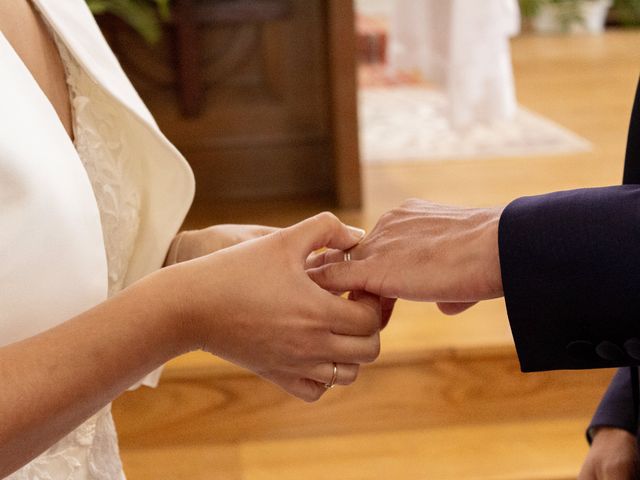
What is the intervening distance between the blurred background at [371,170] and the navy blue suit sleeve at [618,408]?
36.3 inches

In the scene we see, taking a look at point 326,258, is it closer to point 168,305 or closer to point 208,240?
point 208,240

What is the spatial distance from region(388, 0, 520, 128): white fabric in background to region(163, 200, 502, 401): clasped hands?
7.50ft

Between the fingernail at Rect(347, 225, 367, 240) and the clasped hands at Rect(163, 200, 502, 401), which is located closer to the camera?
the clasped hands at Rect(163, 200, 502, 401)

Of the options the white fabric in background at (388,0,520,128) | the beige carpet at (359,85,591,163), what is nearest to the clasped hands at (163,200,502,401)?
the white fabric in background at (388,0,520,128)

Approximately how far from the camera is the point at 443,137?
4.64 metres

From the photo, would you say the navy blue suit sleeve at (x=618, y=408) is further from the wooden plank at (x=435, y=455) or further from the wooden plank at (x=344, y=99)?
the wooden plank at (x=344, y=99)

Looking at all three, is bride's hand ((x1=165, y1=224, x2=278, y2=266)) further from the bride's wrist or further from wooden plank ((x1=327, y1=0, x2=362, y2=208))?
wooden plank ((x1=327, y1=0, x2=362, y2=208))

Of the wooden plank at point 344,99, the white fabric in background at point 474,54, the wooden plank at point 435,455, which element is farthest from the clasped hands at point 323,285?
the white fabric in background at point 474,54

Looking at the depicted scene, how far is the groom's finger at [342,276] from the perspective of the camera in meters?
1.17

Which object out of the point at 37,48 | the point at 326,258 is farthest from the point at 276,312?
the point at 37,48

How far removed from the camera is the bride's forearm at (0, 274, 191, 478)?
87 centimetres

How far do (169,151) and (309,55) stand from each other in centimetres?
230

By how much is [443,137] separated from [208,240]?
346cm

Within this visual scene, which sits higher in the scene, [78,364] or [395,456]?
[78,364]
